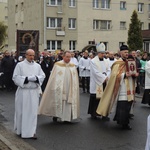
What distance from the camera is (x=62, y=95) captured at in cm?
1010

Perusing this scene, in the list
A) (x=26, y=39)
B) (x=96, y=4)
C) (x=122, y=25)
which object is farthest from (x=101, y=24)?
(x=26, y=39)

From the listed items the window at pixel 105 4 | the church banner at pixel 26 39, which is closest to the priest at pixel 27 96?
the church banner at pixel 26 39

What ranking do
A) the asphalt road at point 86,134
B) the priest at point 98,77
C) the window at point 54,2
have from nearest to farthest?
the asphalt road at point 86,134
the priest at point 98,77
the window at point 54,2

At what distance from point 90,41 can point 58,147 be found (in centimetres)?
3937

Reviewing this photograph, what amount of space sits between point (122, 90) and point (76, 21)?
123 feet

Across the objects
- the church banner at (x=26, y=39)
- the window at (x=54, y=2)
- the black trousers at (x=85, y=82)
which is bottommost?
the black trousers at (x=85, y=82)

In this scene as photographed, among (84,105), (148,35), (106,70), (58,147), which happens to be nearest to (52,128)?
(58,147)

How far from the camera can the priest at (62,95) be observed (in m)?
10.1

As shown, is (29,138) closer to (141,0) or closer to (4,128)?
(4,128)

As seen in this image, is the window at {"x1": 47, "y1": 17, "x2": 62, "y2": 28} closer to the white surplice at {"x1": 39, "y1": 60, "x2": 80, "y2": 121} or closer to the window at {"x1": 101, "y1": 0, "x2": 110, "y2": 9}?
the window at {"x1": 101, "y1": 0, "x2": 110, "y2": 9}

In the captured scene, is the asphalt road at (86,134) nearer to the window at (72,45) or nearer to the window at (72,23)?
the window at (72,45)

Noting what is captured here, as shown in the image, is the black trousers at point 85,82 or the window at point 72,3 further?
the window at point 72,3

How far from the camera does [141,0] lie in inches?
2053

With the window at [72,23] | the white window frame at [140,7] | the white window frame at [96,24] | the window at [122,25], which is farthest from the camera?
the white window frame at [140,7]
